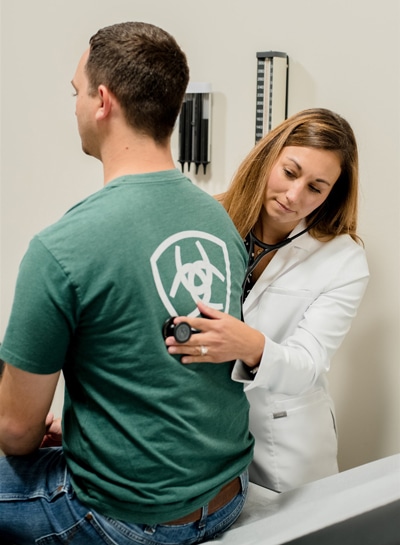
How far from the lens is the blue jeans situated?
45.1 inches

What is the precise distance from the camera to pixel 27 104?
2.66 meters

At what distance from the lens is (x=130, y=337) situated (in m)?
1.08

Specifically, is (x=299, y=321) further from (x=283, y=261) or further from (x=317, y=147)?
(x=317, y=147)

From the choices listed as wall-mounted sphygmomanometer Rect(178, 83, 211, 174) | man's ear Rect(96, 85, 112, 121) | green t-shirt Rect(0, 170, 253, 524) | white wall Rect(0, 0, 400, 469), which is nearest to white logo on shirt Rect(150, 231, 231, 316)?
green t-shirt Rect(0, 170, 253, 524)

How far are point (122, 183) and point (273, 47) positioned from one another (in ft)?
3.47

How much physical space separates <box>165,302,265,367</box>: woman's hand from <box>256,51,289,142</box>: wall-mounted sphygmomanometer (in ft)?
2.87

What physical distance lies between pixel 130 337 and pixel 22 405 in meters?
0.19

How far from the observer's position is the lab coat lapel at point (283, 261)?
172cm

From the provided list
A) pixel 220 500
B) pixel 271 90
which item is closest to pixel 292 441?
pixel 220 500

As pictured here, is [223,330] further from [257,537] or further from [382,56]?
[382,56]

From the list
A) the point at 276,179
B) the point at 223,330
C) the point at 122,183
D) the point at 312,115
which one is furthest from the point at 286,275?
the point at 122,183

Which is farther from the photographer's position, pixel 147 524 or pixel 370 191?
pixel 370 191

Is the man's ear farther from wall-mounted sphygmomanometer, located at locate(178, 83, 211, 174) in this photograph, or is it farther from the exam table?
wall-mounted sphygmomanometer, located at locate(178, 83, 211, 174)

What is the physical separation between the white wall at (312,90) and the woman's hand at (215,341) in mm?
766
